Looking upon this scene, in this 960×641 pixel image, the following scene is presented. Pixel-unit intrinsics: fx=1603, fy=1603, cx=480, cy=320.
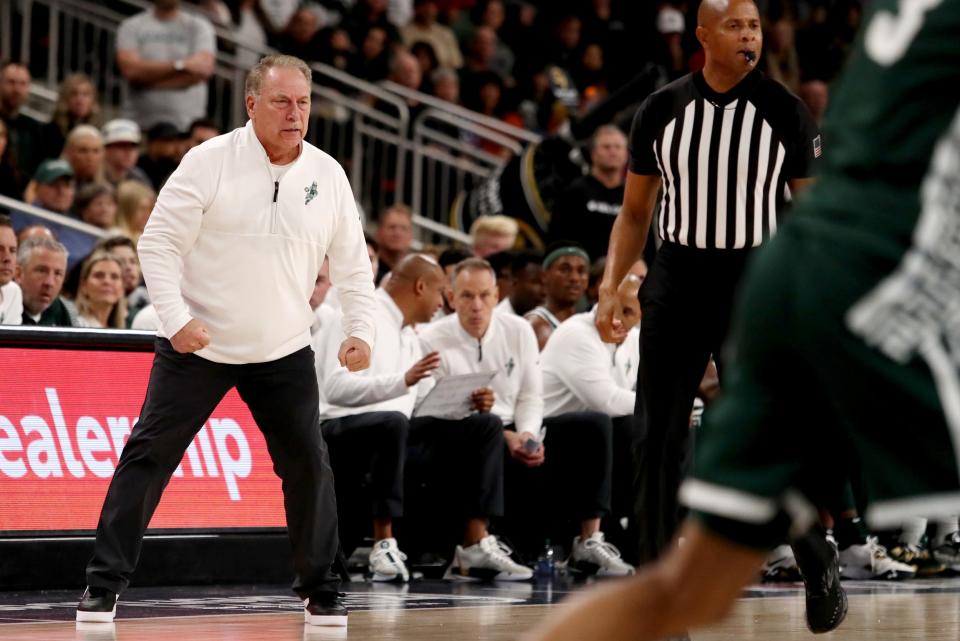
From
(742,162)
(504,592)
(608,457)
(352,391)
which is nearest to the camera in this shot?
(742,162)

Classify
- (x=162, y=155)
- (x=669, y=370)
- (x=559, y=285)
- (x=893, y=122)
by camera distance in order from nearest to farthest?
(x=893, y=122)
(x=669, y=370)
(x=559, y=285)
(x=162, y=155)

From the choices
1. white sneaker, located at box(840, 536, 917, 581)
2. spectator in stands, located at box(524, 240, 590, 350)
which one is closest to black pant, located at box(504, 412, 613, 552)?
spectator in stands, located at box(524, 240, 590, 350)

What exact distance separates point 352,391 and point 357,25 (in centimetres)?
713

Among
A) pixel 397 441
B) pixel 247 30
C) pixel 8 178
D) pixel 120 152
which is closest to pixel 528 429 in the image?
pixel 397 441

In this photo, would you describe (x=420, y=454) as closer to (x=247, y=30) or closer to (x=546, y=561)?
(x=546, y=561)

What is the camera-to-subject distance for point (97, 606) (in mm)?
5734

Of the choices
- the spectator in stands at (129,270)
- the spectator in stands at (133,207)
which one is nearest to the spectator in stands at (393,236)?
the spectator in stands at (133,207)

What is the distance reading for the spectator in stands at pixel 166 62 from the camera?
12.4m

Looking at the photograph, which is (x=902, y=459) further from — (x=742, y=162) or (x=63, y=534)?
(x=63, y=534)

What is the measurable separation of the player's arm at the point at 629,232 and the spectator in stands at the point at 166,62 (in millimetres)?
7686

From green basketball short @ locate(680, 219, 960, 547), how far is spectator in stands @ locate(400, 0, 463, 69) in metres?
13.1

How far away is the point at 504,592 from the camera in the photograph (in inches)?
300

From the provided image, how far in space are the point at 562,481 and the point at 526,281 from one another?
1990 mm

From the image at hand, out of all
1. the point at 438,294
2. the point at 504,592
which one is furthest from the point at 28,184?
the point at 504,592
